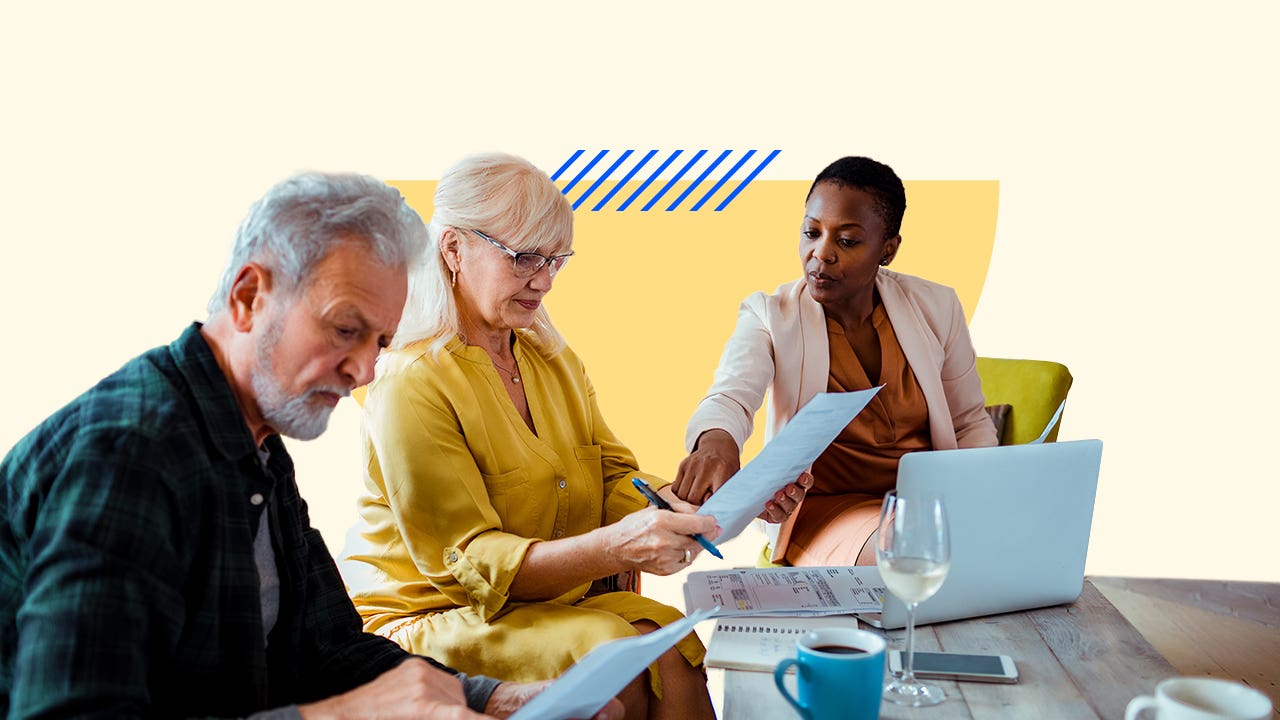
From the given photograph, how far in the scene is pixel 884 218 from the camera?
254 centimetres

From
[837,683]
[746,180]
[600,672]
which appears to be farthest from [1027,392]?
[600,672]

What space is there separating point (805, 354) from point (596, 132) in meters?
1.79

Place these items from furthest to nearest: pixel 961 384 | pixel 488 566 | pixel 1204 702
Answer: pixel 961 384, pixel 488 566, pixel 1204 702

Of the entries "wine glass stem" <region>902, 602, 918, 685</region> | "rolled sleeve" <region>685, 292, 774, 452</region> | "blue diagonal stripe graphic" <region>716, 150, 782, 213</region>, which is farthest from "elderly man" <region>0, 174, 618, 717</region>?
"blue diagonal stripe graphic" <region>716, 150, 782, 213</region>

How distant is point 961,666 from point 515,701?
0.59m

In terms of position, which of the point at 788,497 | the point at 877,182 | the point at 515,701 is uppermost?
the point at 877,182

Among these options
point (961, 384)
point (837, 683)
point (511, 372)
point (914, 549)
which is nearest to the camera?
point (837, 683)

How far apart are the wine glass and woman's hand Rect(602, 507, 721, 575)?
345mm

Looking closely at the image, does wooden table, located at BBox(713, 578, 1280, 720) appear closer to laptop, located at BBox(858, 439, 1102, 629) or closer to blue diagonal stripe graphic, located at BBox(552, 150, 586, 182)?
laptop, located at BBox(858, 439, 1102, 629)

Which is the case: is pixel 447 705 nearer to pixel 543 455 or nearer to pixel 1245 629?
pixel 543 455

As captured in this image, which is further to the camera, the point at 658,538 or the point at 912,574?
the point at 658,538

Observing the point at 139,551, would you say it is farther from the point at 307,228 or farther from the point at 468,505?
the point at 468,505

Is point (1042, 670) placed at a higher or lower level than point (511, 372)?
lower

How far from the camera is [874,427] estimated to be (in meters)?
2.50
